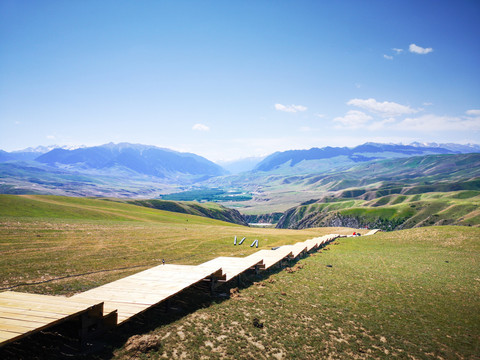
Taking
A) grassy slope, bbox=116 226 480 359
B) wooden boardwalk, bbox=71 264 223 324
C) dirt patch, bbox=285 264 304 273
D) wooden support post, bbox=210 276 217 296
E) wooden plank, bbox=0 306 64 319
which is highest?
wooden plank, bbox=0 306 64 319

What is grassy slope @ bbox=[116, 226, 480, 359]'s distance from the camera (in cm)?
1042

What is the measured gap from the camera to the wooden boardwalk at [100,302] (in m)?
7.67

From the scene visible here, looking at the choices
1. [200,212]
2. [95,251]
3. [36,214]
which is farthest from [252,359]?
[200,212]

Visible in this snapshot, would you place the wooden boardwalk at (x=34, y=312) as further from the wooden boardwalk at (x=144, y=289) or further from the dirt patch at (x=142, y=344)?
the dirt patch at (x=142, y=344)

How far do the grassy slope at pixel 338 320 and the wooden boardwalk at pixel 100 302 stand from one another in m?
1.34

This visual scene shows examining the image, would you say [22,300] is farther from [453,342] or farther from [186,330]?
[453,342]

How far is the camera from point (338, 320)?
44.1ft

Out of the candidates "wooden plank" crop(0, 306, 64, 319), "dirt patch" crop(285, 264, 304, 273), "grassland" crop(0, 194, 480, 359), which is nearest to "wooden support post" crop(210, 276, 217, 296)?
"grassland" crop(0, 194, 480, 359)

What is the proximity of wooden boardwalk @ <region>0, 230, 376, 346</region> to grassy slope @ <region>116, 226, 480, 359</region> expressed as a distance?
52.6 inches

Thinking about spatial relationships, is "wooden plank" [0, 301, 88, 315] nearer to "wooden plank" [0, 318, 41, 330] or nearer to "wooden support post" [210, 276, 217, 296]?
"wooden plank" [0, 318, 41, 330]

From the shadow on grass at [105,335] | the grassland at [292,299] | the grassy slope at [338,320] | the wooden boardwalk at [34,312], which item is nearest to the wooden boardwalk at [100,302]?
the wooden boardwalk at [34,312]

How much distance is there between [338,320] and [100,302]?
11.1 metres

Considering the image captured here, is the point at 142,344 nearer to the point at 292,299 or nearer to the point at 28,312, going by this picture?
the point at 28,312

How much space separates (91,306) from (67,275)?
1337 cm
